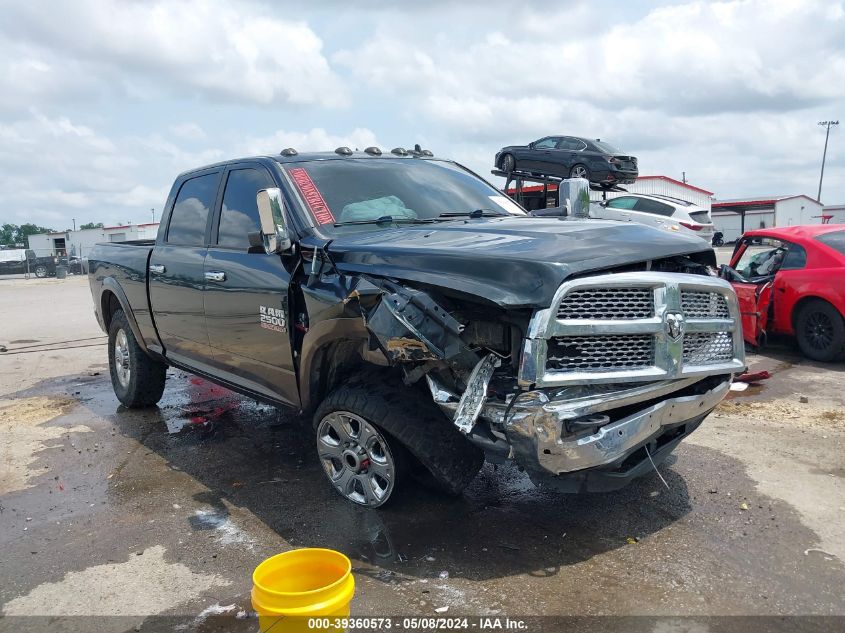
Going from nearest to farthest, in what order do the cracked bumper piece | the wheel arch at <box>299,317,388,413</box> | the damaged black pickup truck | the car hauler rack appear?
1. the cracked bumper piece
2. the damaged black pickup truck
3. the wheel arch at <box>299,317,388,413</box>
4. the car hauler rack

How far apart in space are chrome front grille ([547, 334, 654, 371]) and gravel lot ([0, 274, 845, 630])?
988 mm

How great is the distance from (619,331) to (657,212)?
14473 millimetres

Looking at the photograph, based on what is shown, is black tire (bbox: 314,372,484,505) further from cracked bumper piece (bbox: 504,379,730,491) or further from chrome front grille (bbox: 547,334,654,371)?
chrome front grille (bbox: 547,334,654,371)

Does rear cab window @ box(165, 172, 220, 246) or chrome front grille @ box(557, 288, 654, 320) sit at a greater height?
rear cab window @ box(165, 172, 220, 246)

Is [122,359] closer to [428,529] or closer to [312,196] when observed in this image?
[312,196]

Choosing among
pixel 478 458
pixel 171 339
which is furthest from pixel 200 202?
pixel 478 458

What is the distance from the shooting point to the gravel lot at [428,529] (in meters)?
3.24

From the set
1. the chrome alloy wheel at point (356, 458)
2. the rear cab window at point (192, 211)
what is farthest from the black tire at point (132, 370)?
the chrome alloy wheel at point (356, 458)

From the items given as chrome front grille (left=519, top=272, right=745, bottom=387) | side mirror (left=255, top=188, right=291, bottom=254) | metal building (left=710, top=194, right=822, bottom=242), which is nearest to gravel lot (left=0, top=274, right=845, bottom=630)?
chrome front grille (left=519, top=272, right=745, bottom=387)

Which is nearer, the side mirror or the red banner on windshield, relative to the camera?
the side mirror

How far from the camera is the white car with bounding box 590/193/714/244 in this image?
16078 millimetres

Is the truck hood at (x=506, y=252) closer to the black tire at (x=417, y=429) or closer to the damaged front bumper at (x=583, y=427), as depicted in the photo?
the damaged front bumper at (x=583, y=427)

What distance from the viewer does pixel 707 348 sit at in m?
3.73

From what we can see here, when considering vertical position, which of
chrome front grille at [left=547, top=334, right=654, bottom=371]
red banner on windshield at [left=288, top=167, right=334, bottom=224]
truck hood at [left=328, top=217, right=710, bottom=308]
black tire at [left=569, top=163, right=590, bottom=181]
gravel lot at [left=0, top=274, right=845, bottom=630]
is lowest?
gravel lot at [left=0, top=274, right=845, bottom=630]
